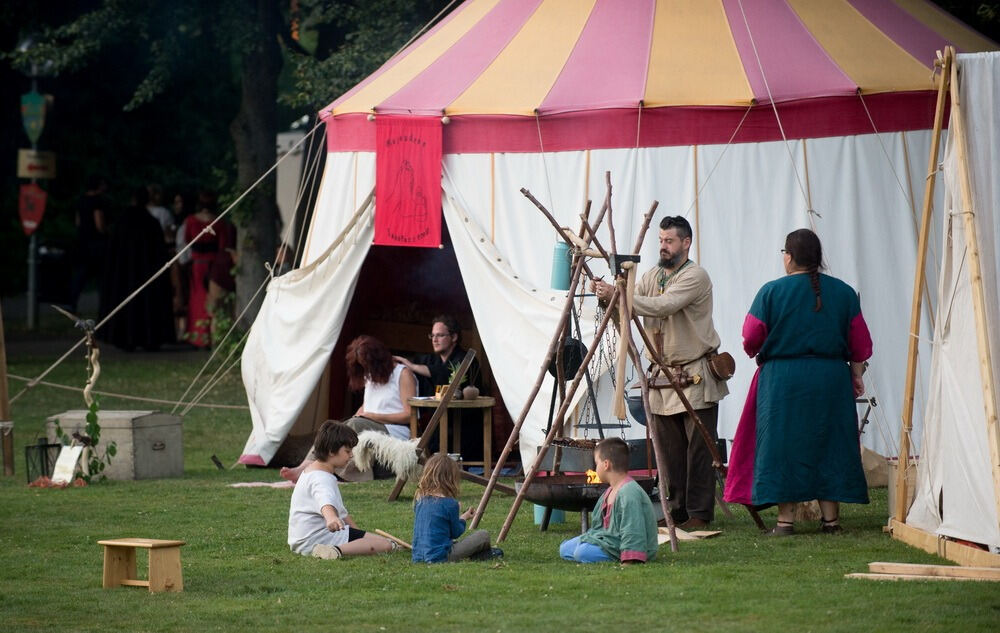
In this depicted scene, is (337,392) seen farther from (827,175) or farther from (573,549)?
(573,549)

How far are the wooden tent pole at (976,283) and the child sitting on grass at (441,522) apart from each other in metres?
2.07

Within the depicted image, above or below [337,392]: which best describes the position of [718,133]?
above

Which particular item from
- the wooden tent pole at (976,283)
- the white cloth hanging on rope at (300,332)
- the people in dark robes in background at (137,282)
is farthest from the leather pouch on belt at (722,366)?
the people in dark robes in background at (137,282)

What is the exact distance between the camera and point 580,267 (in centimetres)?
731

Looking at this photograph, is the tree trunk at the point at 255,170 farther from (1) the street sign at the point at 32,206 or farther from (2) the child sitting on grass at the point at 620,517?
(2) the child sitting on grass at the point at 620,517

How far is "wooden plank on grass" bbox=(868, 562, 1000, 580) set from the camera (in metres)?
5.75

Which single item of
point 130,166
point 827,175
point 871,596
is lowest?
point 871,596

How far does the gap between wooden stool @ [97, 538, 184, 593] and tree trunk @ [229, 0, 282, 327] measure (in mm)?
9994

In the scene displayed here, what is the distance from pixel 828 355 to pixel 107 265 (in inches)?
479

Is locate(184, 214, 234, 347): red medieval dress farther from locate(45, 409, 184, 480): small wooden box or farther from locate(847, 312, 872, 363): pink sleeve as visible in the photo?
locate(847, 312, 872, 363): pink sleeve

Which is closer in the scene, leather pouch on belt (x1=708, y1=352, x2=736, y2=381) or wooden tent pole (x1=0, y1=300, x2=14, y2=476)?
leather pouch on belt (x1=708, y1=352, x2=736, y2=381)

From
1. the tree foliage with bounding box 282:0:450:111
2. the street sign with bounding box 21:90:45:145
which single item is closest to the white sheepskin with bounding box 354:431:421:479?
the tree foliage with bounding box 282:0:450:111

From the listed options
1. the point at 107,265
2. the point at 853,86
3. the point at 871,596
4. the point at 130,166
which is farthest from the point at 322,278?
the point at 130,166

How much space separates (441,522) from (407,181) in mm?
3657
